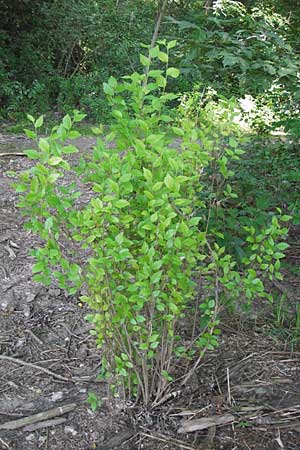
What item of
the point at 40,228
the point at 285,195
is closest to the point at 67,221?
the point at 40,228

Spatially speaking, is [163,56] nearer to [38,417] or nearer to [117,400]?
[117,400]

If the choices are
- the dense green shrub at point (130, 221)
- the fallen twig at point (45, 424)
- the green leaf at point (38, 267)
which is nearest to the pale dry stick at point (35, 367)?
the fallen twig at point (45, 424)

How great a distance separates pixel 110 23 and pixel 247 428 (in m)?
9.07

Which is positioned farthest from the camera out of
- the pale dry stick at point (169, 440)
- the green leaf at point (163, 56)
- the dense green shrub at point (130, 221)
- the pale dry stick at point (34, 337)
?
the pale dry stick at point (34, 337)

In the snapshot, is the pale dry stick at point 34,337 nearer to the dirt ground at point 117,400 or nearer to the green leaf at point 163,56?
the dirt ground at point 117,400

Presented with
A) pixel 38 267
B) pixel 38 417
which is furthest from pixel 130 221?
pixel 38 417

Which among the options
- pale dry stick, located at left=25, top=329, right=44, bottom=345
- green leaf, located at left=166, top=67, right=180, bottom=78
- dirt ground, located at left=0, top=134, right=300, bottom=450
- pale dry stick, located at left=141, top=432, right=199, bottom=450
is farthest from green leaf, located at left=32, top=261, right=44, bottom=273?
pale dry stick, located at left=25, top=329, right=44, bottom=345

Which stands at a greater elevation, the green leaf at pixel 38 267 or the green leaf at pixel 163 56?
the green leaf at pixel 163 56

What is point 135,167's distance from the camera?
1831 mm

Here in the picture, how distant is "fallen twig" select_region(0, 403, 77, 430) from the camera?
2238 millimetres

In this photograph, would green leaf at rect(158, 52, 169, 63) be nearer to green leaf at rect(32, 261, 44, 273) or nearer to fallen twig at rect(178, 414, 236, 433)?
green leaf at rect(32, 261, 44, 273)

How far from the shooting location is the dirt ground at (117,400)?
2.19 metres

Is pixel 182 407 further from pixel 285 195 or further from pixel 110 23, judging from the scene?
pixel 110 23

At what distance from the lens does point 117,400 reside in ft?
7.57
